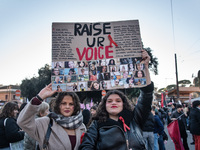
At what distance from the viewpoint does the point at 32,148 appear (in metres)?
3.14

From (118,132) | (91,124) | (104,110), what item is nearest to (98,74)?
(104,110)

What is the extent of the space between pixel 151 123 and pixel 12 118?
4046 millimetres

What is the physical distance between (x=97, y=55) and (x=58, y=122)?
1227 mm

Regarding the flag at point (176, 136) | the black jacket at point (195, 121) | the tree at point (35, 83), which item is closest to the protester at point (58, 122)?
the flag at point (176, 136)

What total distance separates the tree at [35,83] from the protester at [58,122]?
31.6m

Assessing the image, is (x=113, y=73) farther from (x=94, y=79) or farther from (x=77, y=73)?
(x=77, y=73)

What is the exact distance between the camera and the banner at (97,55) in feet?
9.20

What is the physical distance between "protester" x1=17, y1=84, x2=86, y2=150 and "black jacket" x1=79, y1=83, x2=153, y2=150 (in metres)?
0.24

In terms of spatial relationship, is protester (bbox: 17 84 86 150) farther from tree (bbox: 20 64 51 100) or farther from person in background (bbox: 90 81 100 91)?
tree (bbox: 20 64 51 100)

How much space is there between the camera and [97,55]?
Result: 2.90 meters

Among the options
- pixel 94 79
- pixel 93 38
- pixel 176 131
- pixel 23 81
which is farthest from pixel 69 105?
pixel 23 81

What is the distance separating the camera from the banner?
2.80 m

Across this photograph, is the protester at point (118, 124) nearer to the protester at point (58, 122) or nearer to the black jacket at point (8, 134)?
the protester at point (58, 122)

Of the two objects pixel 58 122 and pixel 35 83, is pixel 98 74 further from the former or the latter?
pixel 35 83
